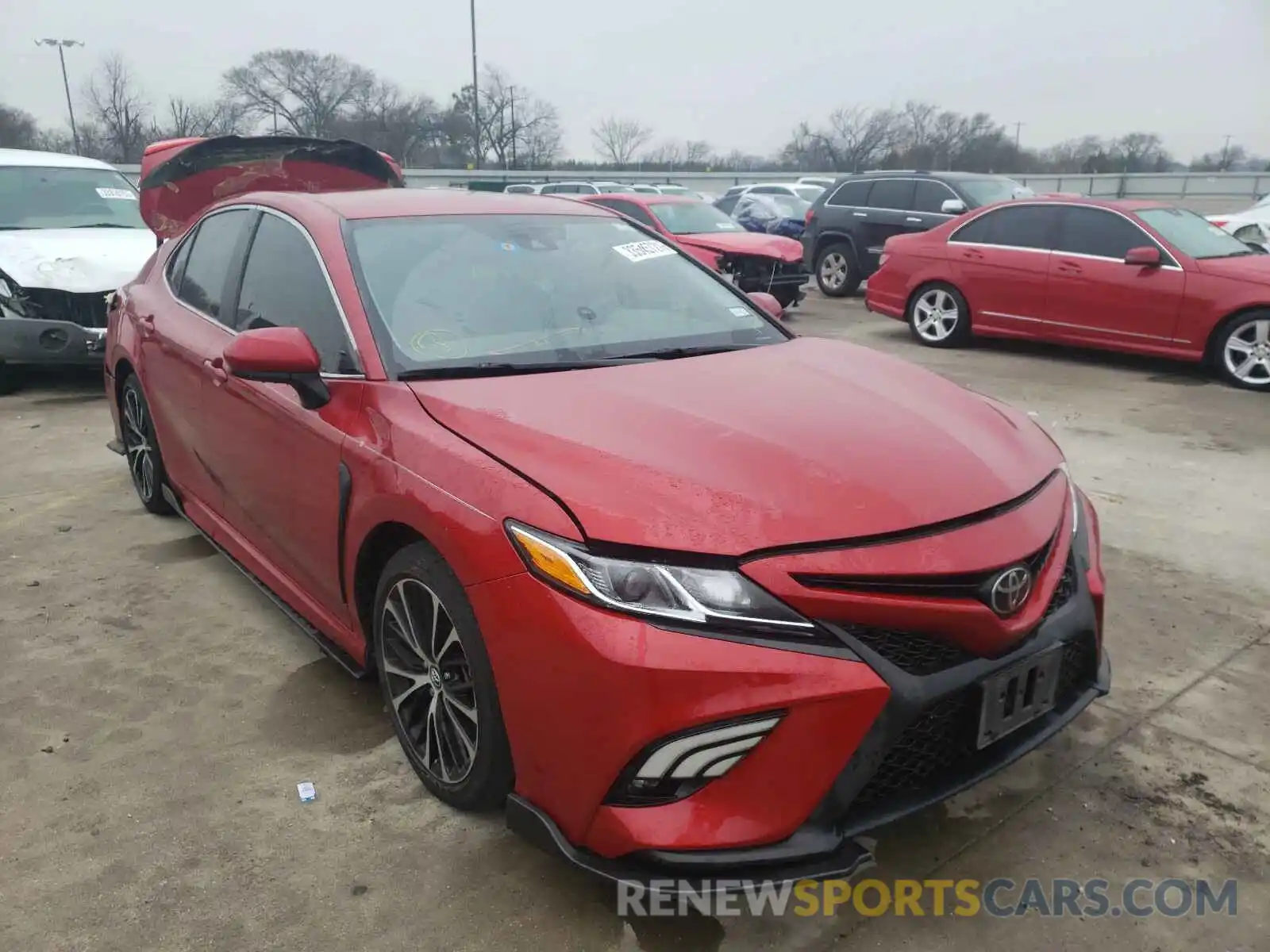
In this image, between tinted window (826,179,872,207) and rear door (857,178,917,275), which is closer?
rear door (857,178,917,275)

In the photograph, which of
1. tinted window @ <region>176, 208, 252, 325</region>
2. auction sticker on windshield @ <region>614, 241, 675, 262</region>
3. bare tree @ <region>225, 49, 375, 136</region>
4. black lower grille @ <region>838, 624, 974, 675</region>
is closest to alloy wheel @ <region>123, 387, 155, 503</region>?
tinted window @ <region>176, 208, 252, 325</region>

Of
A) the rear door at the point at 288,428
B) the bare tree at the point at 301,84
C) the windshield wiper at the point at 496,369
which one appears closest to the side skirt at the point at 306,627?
the rear door at the point at 288,428

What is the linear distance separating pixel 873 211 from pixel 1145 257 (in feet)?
16.9

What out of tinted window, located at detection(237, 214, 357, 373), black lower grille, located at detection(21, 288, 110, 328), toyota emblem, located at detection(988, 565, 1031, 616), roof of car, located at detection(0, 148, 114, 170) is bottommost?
black lower grille, located at detection(21, 288, 110, 328)

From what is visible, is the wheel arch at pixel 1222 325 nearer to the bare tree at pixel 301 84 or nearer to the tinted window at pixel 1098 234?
the tinted window at pixel 1098 234

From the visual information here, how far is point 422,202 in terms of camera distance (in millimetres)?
3316

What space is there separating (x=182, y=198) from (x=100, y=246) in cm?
211

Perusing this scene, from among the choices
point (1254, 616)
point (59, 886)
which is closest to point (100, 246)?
point (59, 886)

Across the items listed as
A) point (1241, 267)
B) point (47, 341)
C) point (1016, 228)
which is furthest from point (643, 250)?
point (1016, 228)

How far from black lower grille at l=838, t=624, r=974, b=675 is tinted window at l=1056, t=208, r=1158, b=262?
24.2 feet

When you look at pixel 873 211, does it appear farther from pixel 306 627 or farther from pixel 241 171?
pixel 306 627

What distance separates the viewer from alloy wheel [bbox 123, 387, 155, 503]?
4.49 m

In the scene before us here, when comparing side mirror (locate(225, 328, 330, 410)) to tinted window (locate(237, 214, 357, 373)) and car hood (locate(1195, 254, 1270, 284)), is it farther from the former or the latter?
car hood (locate(1195, 254, 1270, 284))

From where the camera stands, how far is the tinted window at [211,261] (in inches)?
143
